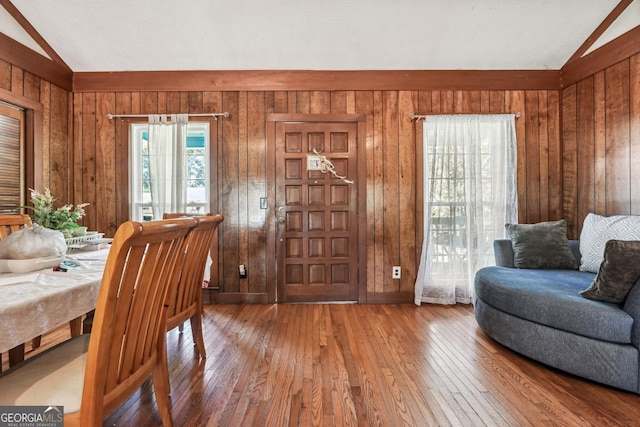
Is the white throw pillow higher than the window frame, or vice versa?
the window frame

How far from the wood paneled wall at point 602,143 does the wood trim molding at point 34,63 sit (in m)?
5.38

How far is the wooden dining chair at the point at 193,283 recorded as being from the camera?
5.56ft

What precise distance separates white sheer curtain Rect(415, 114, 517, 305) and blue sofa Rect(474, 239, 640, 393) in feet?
2.38

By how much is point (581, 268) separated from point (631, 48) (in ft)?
6.47

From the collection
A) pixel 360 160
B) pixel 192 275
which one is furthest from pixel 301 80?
pixel 192 275

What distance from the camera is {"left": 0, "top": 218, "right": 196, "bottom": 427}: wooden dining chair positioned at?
0.86 m

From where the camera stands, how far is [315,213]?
330 centimetres

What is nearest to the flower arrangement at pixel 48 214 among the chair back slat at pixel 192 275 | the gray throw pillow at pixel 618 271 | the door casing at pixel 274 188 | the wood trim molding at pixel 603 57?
the chair back slat at pixel 192 275

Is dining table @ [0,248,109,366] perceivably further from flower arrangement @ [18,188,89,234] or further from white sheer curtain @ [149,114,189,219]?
white sheer curtain @ [149,114,189,219]

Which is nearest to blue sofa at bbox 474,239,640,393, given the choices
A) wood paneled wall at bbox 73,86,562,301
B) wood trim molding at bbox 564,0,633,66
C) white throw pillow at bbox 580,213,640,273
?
white throw pillow at bbox 580,213,640,273

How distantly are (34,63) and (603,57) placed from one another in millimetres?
5406

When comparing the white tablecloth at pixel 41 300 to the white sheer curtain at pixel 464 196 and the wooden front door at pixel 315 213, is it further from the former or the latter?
the white sheer curtain at pixel 464 196

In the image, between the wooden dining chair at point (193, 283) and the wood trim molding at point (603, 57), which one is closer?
the wooden dining chair at point (193, 283)

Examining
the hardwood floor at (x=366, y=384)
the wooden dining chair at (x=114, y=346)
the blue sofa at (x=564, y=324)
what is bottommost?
the hardwood floor at (x=366, y=384)
